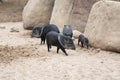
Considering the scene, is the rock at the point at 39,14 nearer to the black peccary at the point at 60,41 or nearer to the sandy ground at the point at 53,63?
the sandy ground at the point at 53,63

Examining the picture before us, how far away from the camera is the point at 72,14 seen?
1303 cm

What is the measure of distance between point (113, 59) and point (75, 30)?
12.5ft

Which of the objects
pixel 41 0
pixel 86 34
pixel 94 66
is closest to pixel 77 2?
pixel 41 0

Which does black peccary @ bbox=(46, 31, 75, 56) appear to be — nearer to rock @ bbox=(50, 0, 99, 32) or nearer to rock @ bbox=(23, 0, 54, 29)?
rock @ bbox=(50, 0, 99, 32)

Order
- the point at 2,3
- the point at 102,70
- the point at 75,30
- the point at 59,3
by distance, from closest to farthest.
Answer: the point at 102,70
the point at 75,30
the point at 59,3
the point at 2,3

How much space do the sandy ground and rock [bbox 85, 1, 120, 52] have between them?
0.29m

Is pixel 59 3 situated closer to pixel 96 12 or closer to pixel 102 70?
pixel 96 12

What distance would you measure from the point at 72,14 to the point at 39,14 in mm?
1590

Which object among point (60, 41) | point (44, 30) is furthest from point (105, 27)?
point (44, 30)

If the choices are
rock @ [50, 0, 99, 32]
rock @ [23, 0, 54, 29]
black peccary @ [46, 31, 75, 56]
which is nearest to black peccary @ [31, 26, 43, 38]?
rock @ [50, 0, 99, 32]

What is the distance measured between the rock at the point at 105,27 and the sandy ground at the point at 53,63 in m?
0.29

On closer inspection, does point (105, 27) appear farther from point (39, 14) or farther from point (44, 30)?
point (39, 14)

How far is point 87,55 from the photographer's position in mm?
9180

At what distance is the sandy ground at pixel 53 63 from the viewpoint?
7070 millimetres
